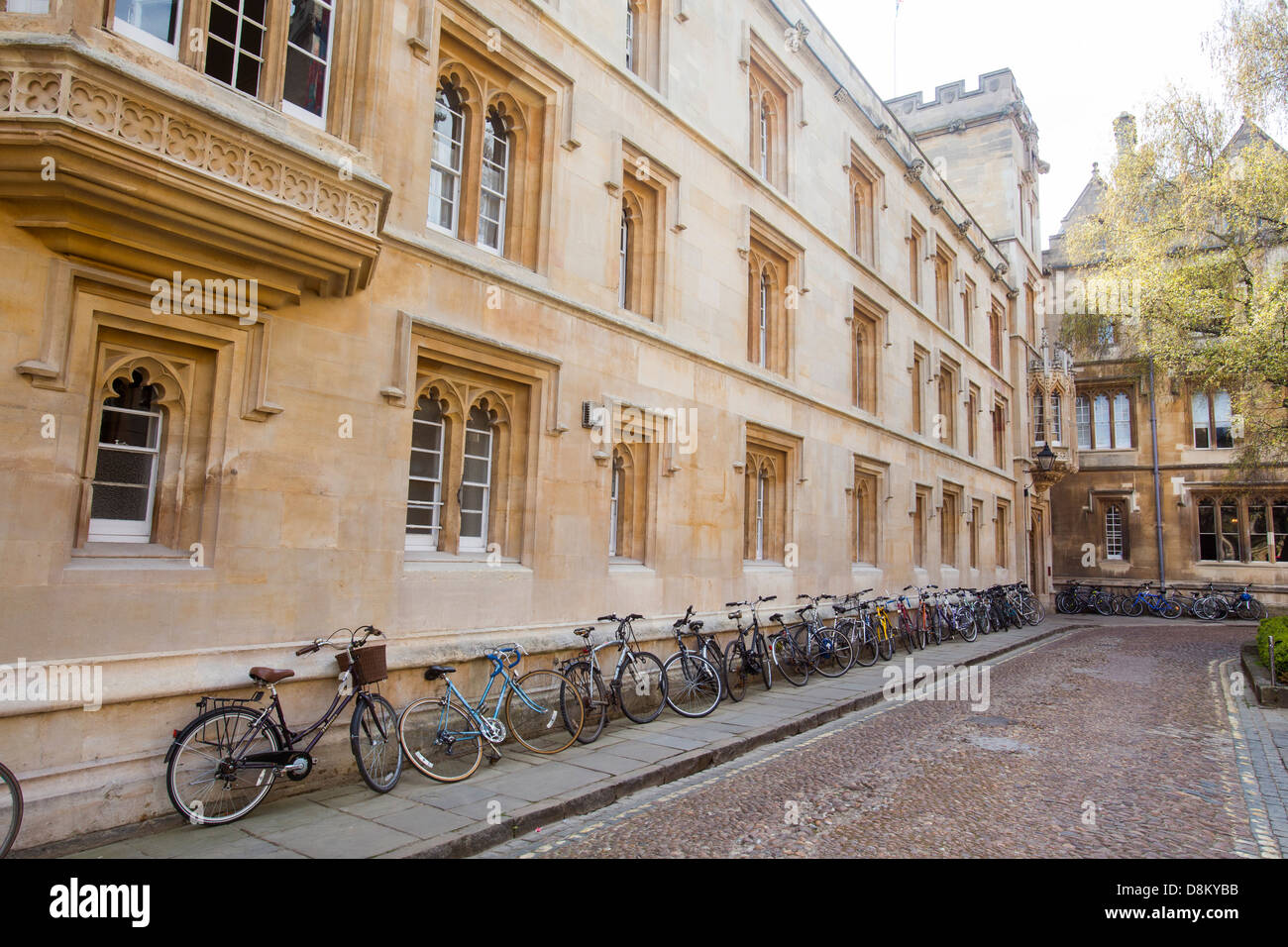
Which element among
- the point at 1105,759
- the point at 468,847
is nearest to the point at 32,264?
the point at 468,847

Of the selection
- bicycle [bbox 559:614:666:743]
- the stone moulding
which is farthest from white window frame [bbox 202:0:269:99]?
bicycle [bbox 559:614:666:743]

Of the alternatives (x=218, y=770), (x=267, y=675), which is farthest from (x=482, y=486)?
(x=218, y=770)

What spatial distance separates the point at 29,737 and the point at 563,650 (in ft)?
15.4

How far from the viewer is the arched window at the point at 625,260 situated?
10.6m

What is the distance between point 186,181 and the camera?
16.7 feet

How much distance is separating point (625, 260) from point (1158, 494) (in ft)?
95.1

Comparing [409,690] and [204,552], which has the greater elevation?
[204,552]

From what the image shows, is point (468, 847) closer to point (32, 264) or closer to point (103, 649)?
point (103, 649)

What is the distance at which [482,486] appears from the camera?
825cm

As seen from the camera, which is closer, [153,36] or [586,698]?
[153,36]

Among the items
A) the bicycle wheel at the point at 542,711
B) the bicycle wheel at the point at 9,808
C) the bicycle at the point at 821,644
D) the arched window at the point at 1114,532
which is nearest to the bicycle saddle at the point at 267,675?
the bicycle wheel at the point at 9,808

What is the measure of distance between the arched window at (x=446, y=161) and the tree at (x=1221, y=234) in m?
14.8

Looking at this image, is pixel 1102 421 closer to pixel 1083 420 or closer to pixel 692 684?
pixel 1083 420

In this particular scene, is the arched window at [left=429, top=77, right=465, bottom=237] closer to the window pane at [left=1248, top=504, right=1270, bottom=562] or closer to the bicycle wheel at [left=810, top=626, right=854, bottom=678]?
the bicycle wheel at [left=810, top=626, right=854, bottom=678]
